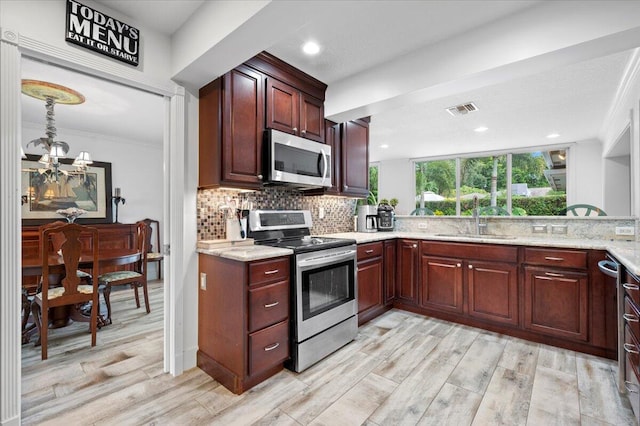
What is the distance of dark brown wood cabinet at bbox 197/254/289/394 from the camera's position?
196 centimetres

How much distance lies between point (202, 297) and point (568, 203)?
6.99 meters

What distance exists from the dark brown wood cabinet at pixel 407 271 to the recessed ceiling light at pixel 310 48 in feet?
7.13

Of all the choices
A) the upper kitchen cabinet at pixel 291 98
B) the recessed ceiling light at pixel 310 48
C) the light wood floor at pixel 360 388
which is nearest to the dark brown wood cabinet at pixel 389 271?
the light wood floor at pixel 360 388

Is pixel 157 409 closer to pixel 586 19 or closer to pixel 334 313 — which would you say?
pixel 334 313

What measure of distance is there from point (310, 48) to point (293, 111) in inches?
22.3

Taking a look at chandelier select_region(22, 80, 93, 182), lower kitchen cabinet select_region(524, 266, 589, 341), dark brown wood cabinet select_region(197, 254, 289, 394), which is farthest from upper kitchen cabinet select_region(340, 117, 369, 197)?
chandelier select_region(22, 80, 93, 182)

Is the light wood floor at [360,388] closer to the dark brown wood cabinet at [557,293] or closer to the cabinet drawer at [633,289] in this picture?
the dark brown wood cabinet at [557,293]

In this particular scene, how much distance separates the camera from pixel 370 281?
10.3ft

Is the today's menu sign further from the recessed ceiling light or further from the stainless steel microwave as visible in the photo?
the recessed ceiling light

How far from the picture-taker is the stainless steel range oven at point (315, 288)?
2219 millimetres

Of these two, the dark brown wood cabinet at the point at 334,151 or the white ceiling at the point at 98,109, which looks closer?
the white ceiling at the point at 98,109

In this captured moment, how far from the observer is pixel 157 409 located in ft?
5.96

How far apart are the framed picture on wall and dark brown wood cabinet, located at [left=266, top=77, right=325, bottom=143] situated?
319 cm

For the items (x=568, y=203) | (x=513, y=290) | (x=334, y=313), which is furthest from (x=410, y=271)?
(x=568, y=203)
